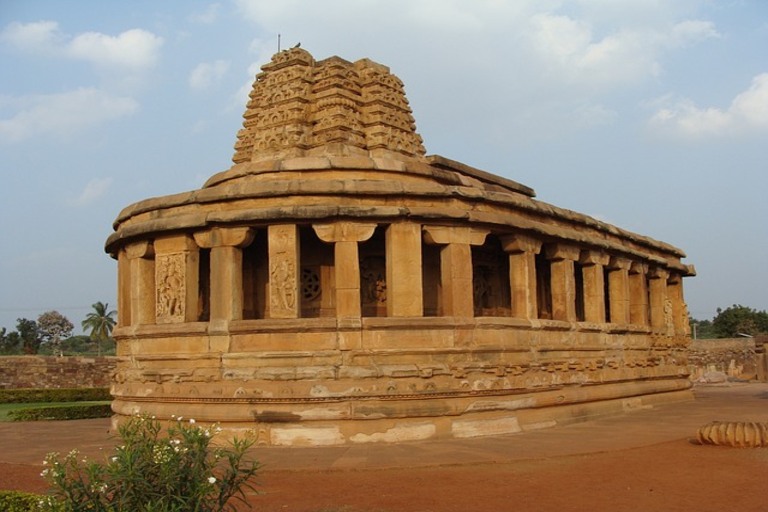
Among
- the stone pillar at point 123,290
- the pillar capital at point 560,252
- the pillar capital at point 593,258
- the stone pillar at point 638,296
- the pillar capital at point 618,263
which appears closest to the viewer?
the stone pillar at point 123,290

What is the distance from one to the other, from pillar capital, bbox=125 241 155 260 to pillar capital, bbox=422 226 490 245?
16.3 ft

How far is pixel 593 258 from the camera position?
1603 cm

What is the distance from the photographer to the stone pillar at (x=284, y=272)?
466 inches

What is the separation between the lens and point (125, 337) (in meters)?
13.6

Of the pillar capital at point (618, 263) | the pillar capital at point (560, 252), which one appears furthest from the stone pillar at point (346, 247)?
the pillar capital at point (618, 263)

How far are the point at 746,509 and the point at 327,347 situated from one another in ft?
21.0

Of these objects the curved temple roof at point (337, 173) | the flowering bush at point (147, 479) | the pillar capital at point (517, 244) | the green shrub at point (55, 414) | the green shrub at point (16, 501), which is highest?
the curved temple roof at point (337, 173)

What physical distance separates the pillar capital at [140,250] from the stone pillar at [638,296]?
38.0ft

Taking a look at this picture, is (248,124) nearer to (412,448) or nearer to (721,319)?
(412,448)

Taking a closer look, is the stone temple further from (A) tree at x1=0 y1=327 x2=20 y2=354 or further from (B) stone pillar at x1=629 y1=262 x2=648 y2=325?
(A) tree at x1=0 y1=327 x2=20 y2=354

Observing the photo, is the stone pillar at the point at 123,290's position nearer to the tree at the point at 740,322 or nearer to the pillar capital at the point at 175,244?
the pillar capital at the point at 175,244

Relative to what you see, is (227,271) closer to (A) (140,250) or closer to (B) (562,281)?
(A) (140,250)

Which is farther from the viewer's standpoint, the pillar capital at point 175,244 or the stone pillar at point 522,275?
the stone pillar at point 522,275

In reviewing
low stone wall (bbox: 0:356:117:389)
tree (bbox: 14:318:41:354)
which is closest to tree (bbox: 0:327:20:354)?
tree (bbox: 14:318:41:354)
